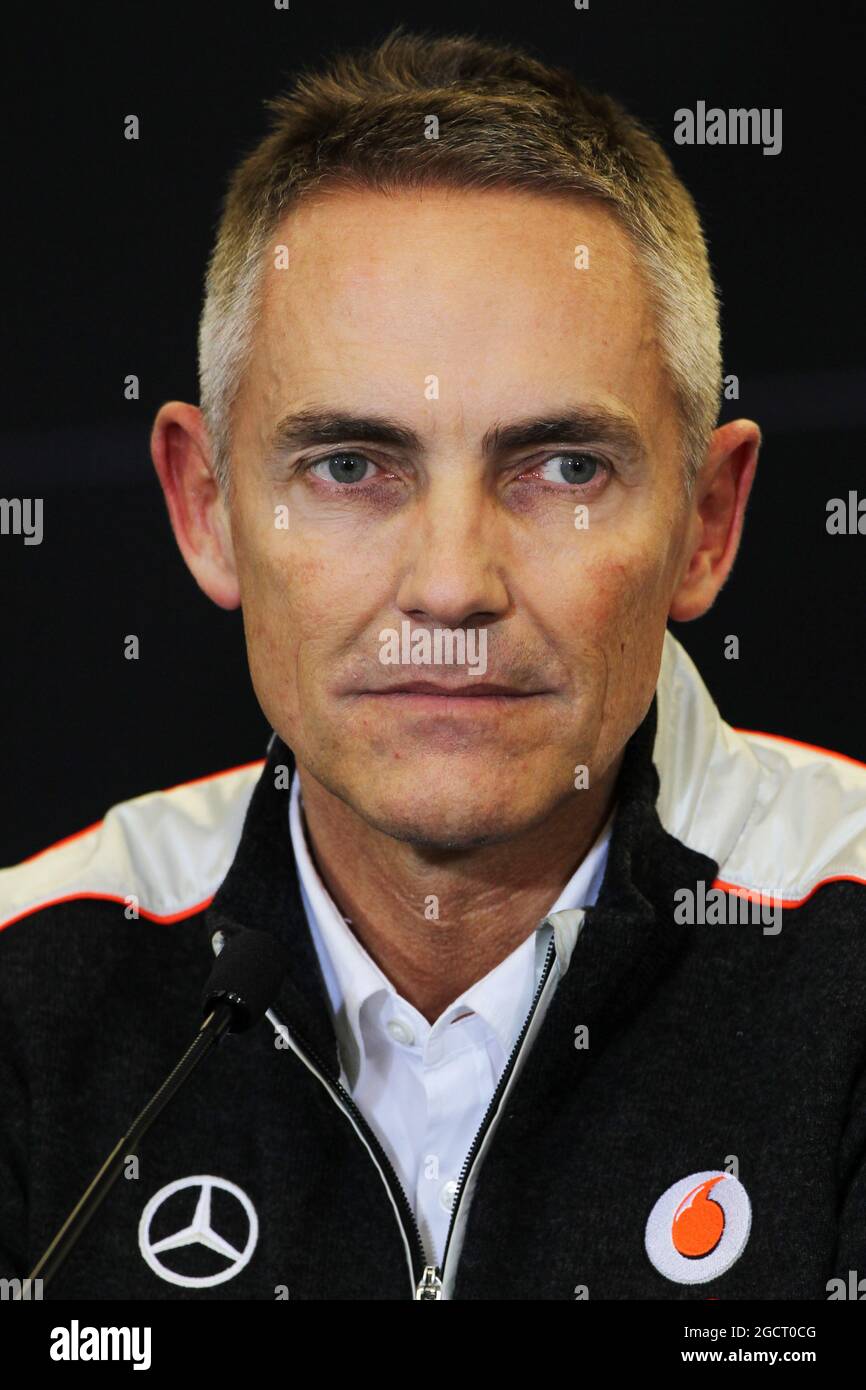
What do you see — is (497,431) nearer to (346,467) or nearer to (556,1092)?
(346,467)

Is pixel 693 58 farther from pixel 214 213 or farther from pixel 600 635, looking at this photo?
pixel 600 635

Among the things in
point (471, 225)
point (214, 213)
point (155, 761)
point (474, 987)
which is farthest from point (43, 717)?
point (471, 225)

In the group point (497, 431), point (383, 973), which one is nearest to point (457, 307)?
point (497, 431)

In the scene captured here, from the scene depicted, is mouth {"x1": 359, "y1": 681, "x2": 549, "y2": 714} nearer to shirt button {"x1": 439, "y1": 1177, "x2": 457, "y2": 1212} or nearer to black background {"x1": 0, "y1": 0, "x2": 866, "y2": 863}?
shirt button {"x1": 439, "y1": 1177, "x2": 457, "y2": 1212}

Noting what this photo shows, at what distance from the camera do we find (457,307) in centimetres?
138

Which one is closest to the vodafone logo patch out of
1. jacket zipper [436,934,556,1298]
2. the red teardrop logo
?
the red teardrop logo

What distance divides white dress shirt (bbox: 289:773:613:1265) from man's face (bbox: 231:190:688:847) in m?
0.16

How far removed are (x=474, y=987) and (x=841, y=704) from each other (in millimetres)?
696

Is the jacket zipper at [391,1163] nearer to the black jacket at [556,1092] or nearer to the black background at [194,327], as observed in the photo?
the black jacket at [556,1092]

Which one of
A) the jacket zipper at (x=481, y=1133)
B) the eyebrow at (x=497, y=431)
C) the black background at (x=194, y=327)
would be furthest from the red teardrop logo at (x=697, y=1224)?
the black background at (x=194, y=327)

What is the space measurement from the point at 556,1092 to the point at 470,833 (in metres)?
0.22

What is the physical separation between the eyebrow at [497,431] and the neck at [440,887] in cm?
29

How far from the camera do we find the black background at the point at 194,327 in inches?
75.5

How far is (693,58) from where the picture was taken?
1.91 meters
